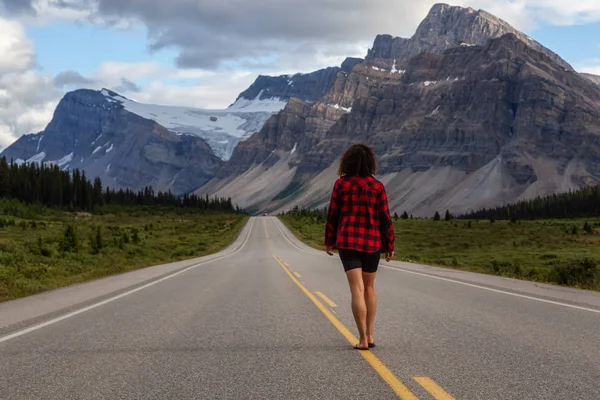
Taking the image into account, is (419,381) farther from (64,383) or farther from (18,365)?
(18,365)

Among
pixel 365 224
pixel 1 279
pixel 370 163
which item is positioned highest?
pixel 370 163

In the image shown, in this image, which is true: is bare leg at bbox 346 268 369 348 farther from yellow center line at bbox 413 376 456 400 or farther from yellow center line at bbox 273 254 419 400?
yellow center line at bbox 413 376 456 400

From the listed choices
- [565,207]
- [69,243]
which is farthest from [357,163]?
[565,207]

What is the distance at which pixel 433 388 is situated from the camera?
6156 mm

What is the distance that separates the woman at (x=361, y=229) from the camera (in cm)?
791

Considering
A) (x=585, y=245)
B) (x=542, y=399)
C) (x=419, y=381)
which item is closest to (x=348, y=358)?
(x=419, y=381)

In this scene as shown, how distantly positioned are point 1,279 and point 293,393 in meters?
15.1

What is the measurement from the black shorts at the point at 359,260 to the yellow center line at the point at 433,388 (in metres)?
1.77

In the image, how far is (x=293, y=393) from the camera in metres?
6.04

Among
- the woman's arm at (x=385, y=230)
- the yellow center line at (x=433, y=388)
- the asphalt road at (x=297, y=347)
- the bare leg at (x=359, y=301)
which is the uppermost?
the woman's arm at (x=385, y=230)

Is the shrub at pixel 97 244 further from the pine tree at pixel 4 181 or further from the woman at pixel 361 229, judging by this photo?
the pine tree at pixel 4 181

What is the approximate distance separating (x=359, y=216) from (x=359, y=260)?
0.58 m

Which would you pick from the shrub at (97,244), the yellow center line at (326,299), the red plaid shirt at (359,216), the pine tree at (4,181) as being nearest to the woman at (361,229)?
the red plaid shirt at (359,216)

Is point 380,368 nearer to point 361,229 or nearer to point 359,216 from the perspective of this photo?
point 361,229
